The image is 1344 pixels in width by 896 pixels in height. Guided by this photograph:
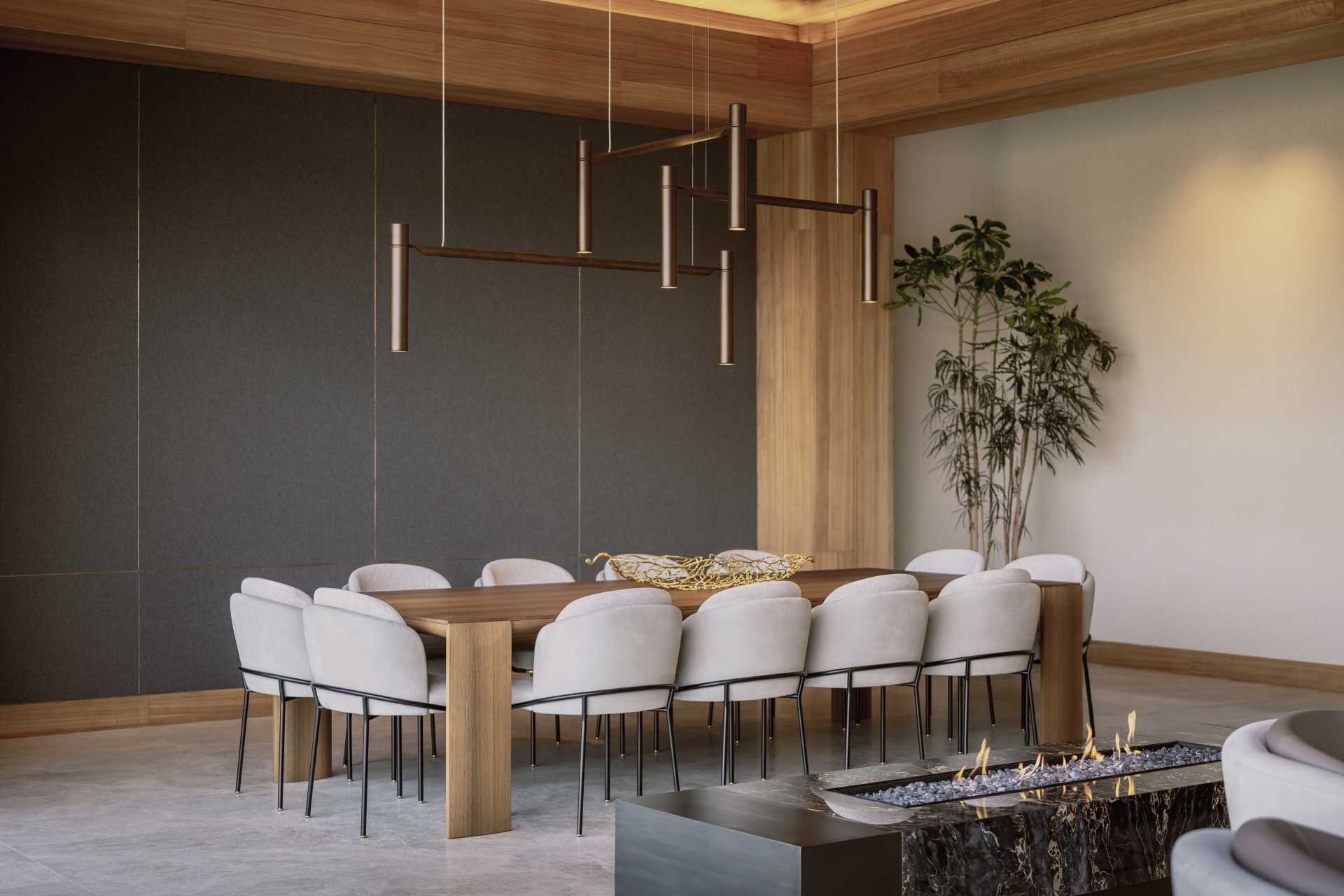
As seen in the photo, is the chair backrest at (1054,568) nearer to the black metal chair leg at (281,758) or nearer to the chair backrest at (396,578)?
the chair backrest at (396,578)

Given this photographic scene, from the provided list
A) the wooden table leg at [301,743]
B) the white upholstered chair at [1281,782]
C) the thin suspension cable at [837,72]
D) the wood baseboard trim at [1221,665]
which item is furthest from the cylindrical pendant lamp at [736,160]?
the wood baseboard trim at [1221,665]

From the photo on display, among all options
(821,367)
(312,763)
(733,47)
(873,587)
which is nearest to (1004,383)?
(821,367)

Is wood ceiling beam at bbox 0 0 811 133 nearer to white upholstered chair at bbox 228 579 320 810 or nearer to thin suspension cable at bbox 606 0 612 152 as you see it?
thin suspension cable at bbox 606 0 612 152

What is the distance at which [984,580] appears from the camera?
6.02 meters

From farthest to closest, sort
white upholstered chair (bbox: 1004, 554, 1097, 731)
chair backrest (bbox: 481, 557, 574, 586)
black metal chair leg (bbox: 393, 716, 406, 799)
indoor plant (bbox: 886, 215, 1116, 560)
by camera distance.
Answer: indoor plant (bbox: 886, 215, 1116, 560), chair backrest (bbox: 481, 557, 574, 586), white upholstered chair (bbox: 1004, 554, 1097, 731), black metal chair leg (bbox: 393, 716, 406, 799)

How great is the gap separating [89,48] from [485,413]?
2.73 meters

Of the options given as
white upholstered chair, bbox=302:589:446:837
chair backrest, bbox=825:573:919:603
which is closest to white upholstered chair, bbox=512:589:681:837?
white upholstered chair, bbox=302:589:446:837

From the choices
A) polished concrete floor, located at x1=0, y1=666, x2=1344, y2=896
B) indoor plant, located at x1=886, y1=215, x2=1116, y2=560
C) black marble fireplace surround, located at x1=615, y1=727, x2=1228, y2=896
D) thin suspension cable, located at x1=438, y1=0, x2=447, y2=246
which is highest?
thin suspension cable, located at x1=438, y1=0, x2=447, y2=246

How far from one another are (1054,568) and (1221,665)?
96.6 inches

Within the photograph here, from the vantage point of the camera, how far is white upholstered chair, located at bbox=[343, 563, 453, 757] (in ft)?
20.7

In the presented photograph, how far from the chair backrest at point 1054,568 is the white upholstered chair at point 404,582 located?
8.52 feet

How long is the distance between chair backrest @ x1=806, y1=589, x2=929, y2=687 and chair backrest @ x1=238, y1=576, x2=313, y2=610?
1898 millimetres

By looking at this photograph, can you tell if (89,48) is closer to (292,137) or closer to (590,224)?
(292,137)

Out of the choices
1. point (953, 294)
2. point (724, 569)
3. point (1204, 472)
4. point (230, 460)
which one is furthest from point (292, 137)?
point (1204, 472)
